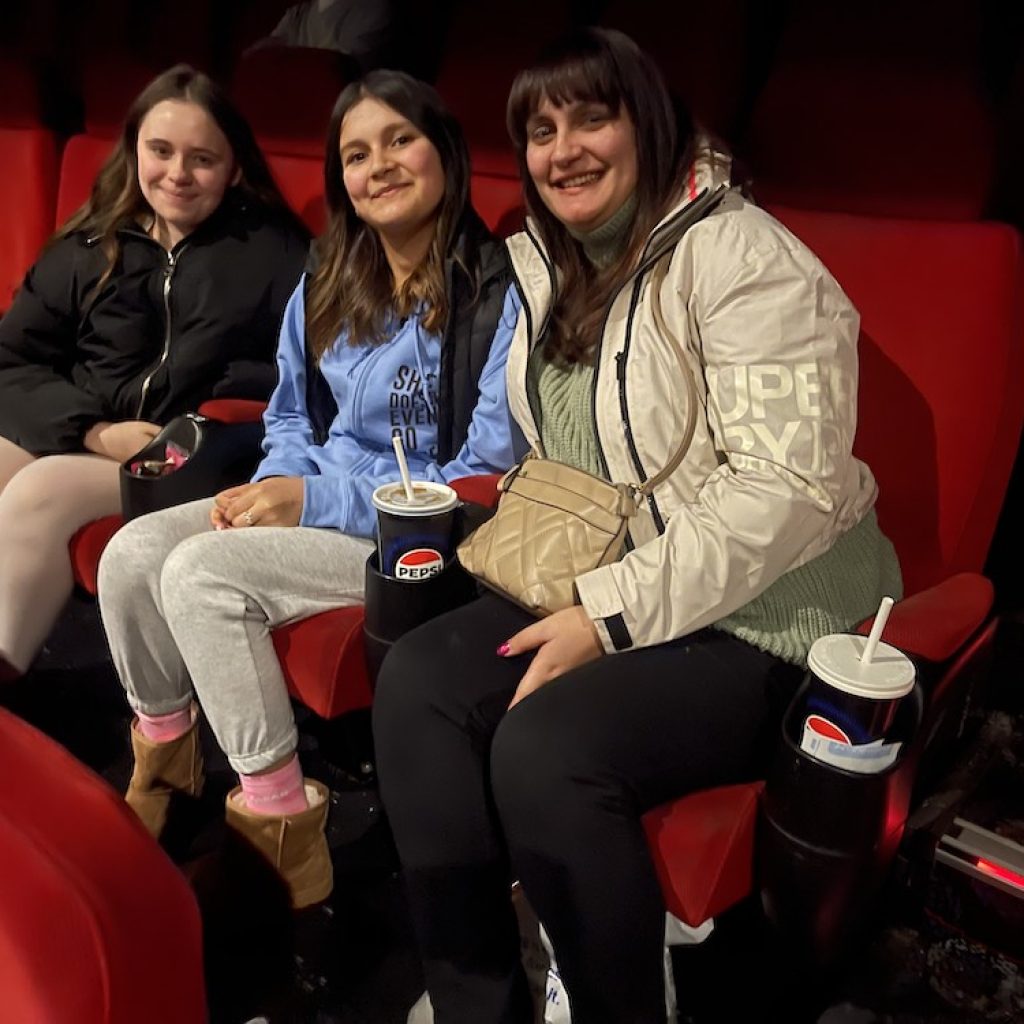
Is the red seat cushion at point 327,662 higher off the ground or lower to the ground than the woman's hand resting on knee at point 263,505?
lower

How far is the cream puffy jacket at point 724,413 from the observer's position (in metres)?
1.10

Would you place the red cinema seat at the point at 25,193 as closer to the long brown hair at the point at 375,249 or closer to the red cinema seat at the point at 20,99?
the red cinema seat at the point at 20,99

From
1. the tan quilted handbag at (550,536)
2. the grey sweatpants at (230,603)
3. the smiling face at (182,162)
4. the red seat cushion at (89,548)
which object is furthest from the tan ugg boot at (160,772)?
the smiling face at (182,162)

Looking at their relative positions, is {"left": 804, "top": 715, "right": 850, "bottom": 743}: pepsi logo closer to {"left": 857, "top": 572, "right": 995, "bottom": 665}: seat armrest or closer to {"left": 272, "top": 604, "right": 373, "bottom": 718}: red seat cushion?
{"left": 857, "top": 572, "right": 995, "bottom": 665}: seat armrest

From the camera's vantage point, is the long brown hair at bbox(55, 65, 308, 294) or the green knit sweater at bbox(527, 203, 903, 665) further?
the long brown hair at bbox(55, 65, 308, 294)

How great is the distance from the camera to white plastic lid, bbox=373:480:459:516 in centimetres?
123

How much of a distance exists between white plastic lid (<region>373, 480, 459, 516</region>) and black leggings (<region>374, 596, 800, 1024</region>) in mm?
145

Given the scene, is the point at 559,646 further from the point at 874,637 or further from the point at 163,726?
the point at 163,726

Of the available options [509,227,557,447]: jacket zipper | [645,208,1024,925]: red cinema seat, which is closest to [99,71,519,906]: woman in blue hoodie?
[509,227,557,447]: jacket zipper

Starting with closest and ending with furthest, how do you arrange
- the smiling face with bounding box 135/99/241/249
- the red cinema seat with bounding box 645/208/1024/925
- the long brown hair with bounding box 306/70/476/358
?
the red cinema seat with bounding box 645/208/1024/925
the long brown hair with bounding box 306/70/476/358
the smiling face with bounding box 135/99/241/249

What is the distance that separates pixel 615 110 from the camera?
48.4 inches

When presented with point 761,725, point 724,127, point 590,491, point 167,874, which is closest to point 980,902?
point 761,725

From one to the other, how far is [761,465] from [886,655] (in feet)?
0.77

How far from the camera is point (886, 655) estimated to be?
1.01 meters
